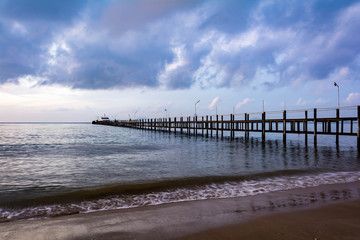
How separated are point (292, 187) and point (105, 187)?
635 centimetres

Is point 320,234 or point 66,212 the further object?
point 66,212

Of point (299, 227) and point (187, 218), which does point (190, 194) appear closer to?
point (187, 218)

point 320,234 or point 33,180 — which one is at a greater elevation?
point 320,234

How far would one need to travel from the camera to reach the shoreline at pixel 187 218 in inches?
156

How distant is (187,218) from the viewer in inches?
185

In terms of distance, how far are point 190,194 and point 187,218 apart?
2317mm

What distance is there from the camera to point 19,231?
13.8 ft

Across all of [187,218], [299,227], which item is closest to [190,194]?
[187,218]

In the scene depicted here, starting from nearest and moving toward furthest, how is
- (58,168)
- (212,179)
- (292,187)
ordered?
(292,187) < (212,179) < (58,168)

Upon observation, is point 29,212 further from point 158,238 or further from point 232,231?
point 232,231

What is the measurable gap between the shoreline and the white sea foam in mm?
524

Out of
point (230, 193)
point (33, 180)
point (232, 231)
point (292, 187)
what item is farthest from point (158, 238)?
point (33, 180)

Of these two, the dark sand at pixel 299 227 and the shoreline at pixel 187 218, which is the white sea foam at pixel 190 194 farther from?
the dark sand at pixel 299 227

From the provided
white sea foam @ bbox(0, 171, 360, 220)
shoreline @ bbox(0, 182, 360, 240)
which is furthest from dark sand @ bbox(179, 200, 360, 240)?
white sea foam @ bbox(0, 171, 360, 220)
